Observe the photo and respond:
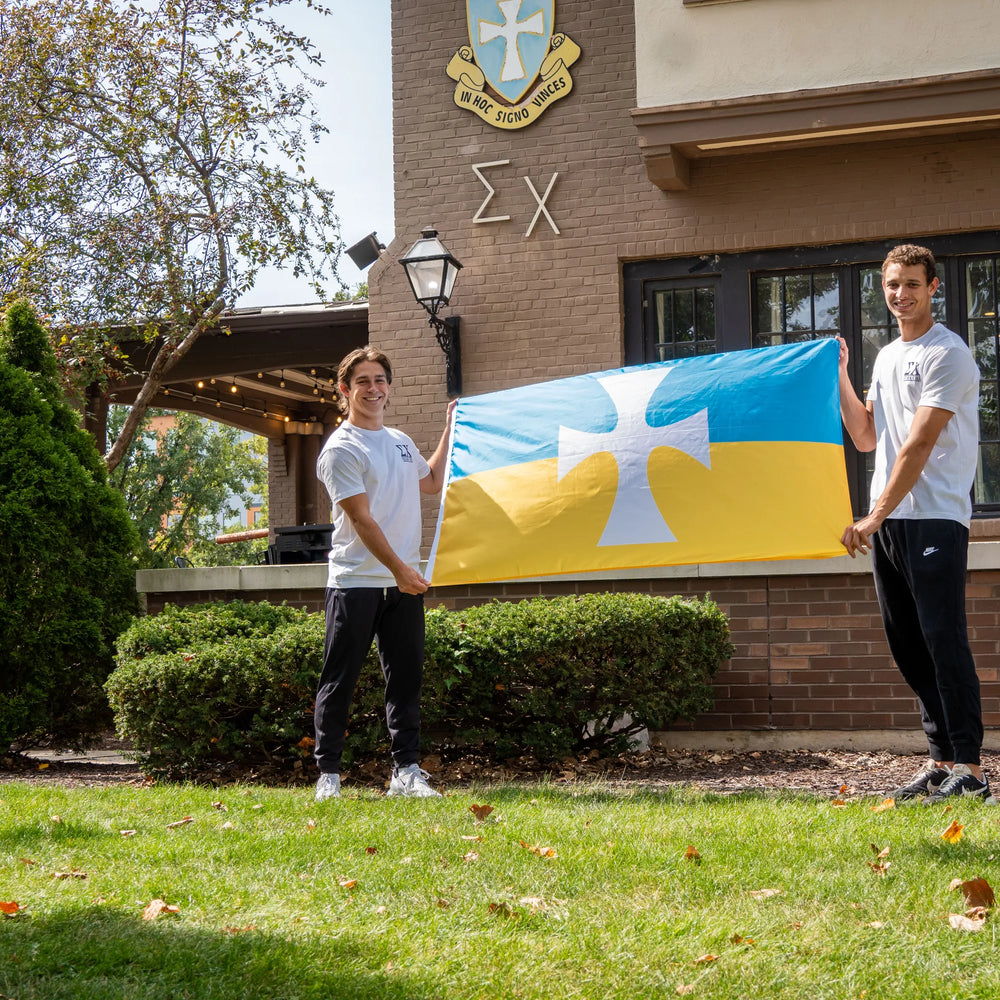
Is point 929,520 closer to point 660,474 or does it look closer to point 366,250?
Answer: point 660,474

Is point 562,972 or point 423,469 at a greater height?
point 423,469

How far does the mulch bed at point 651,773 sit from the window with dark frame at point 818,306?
2.50m

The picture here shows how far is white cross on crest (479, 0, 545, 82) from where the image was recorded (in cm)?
973

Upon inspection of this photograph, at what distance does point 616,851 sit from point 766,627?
4.02 m

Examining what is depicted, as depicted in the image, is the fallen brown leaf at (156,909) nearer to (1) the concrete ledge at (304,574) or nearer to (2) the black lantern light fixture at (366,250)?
(1) the concrete ledge at (304,574)

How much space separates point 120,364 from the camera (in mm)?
13453

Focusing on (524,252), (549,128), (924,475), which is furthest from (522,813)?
(549,128)

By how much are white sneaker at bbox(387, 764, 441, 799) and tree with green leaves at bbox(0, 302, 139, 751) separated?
9.26 feet

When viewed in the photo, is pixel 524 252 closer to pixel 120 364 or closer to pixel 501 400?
pixel 501 400

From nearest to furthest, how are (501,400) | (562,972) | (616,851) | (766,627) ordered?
(562,972), (616,851), (501,400), (766,627)

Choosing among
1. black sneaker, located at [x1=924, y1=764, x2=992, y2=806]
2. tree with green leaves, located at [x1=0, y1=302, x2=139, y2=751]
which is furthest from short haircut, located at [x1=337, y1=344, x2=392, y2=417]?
black sneaker, located at [x1=924, y1=764, x2=992, y2=806]

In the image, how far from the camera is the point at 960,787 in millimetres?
4891

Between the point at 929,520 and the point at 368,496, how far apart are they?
2486 millimetres

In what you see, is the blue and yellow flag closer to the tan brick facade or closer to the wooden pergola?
the tan brick facade
